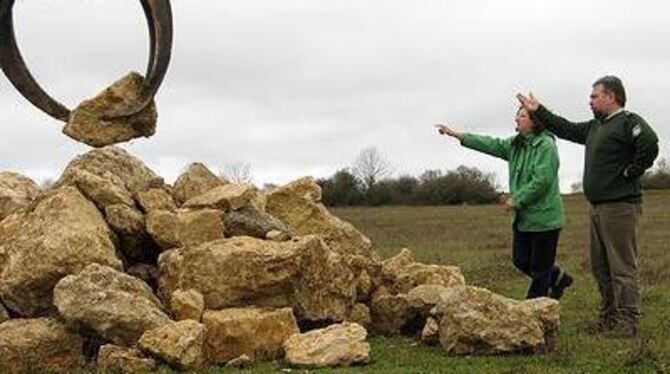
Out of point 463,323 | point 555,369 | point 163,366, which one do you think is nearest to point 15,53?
point 163,366

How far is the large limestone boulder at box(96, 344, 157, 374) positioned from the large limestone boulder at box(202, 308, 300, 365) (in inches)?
26.1

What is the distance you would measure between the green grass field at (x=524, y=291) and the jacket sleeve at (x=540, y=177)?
140 cm

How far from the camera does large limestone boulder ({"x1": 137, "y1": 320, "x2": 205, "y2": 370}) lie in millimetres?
9859

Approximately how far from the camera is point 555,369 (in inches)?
372

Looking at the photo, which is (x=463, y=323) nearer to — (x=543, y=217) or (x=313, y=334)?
Answer: (x=313, y=334)

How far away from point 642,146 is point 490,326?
7.57 ft

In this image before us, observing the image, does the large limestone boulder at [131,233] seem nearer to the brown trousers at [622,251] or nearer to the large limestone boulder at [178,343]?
the large limestone boulder at [178,343]

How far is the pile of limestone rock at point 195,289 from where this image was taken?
33.7 ft

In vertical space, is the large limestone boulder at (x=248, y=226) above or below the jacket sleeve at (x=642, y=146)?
below

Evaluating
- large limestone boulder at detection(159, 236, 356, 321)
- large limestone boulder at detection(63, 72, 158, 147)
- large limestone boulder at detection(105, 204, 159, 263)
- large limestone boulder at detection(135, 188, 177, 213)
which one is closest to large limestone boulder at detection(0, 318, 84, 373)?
large limestone boulder at detection(159, 236, 356, 321)

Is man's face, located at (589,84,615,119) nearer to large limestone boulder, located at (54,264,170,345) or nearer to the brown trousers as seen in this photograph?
the brown trousers

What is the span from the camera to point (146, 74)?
12.6 meters

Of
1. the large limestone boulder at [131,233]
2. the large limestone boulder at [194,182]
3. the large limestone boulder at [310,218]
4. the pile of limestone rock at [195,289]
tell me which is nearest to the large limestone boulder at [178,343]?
the pile of limestone rock at [195,289]

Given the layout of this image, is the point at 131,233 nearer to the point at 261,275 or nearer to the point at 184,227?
the point at 184,227
